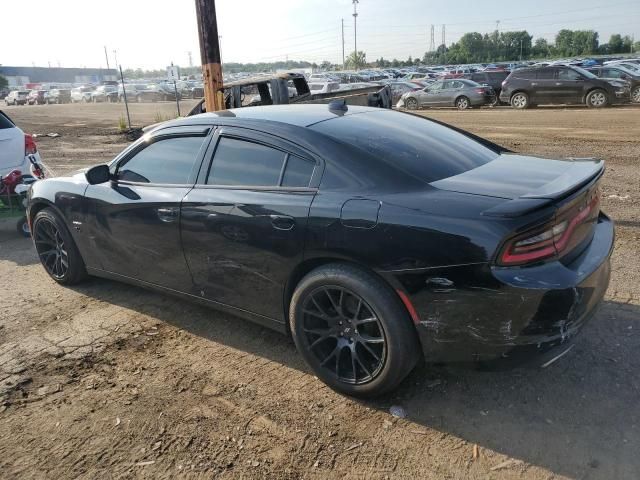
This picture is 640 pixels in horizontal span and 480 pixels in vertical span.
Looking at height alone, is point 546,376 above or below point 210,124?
below

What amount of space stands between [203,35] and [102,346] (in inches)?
209

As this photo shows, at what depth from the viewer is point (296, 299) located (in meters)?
3.11

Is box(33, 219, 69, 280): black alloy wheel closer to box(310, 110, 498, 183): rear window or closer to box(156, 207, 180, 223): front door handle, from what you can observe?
box(156, 207, 180, 223): front door handle

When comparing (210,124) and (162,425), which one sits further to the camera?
(210,124)

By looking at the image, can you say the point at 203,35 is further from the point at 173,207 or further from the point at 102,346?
the point at 102,346

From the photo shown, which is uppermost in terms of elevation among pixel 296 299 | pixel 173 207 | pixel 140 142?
pixel 140 142

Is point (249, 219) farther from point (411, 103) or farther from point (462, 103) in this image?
point (411, 103)

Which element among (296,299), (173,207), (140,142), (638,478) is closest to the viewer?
(638,478)

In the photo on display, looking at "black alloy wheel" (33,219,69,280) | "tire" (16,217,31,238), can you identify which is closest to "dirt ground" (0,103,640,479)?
"black alloy wheel" (33,219,69,280)

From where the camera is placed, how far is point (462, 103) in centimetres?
2355

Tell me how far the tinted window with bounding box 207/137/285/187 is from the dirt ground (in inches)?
46.0

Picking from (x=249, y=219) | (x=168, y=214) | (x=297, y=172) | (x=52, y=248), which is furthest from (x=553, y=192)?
(x=52, y=248)

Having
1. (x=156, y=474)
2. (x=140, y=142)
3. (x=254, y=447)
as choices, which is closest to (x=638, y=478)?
(x=254, y=447)

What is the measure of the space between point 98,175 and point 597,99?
2040 centimetres
